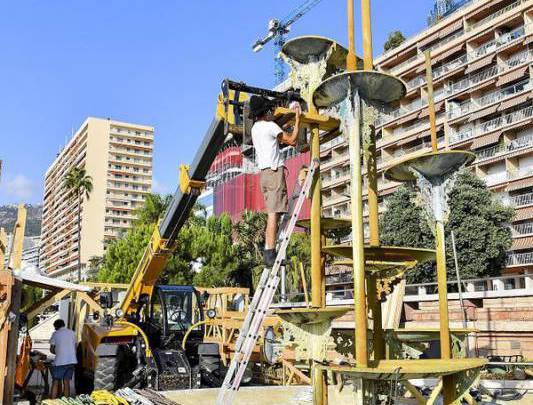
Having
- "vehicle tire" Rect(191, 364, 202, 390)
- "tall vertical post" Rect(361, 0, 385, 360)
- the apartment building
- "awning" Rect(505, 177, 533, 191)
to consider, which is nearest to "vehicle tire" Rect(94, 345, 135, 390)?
"vehicle tire" Rect(191, 364, 202, 390)

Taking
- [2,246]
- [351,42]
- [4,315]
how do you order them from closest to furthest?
1. [351,42]
2. [4,315]
3. [2,246]

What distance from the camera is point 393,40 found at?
6450cm

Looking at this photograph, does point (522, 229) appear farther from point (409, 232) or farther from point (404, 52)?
point (404, 52)

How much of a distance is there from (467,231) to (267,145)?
99.9 feet

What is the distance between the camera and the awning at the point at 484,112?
4894 centimetres

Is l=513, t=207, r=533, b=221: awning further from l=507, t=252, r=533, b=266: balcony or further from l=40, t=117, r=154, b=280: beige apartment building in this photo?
l=40, t=117, r=154, b=280: beige apartment building

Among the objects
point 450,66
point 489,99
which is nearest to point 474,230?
point 489,99

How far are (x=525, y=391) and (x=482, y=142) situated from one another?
42.3 meters

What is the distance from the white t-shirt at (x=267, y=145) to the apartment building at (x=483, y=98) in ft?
124

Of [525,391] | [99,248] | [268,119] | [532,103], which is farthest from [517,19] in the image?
[99,248]

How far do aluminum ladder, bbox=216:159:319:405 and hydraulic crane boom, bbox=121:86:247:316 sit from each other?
3.77 metres

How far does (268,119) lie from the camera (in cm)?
687

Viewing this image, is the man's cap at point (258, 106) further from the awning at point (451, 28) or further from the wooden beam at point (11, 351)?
the awning at point (451, 28)

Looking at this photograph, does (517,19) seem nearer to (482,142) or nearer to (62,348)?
(482,142)
